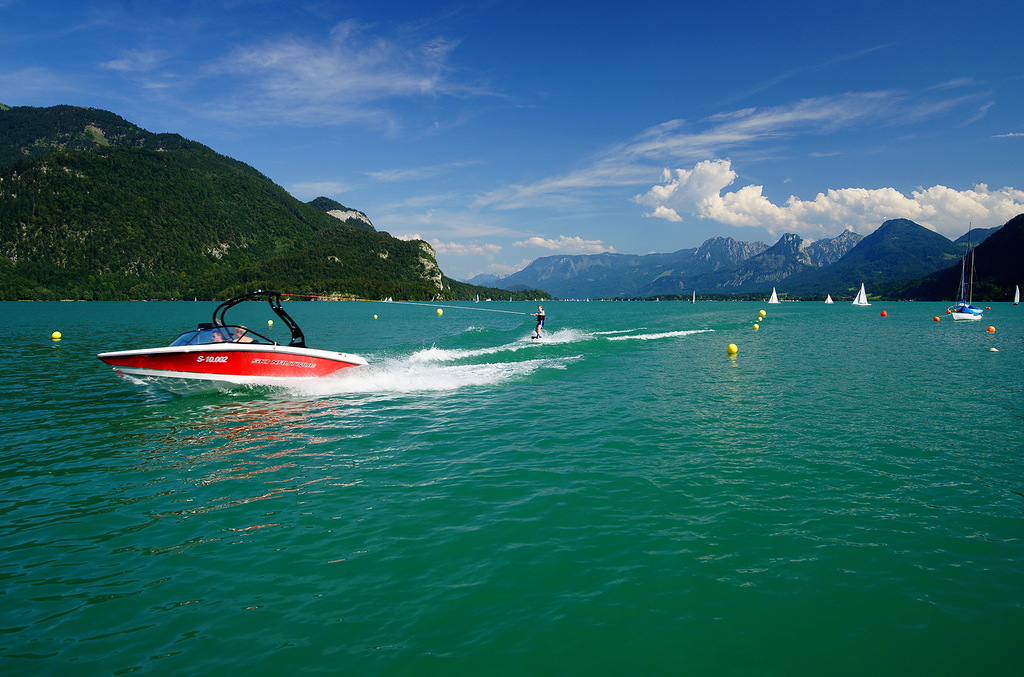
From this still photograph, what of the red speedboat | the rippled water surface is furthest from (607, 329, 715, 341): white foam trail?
the red speedboat

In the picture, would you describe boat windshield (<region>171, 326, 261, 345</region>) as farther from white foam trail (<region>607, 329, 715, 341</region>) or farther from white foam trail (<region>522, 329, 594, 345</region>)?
white foam trail (<region>607, 329, 715, 341</region>)

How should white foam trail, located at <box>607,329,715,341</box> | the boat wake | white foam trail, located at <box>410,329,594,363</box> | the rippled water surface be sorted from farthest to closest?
white foam trail, located at <box>607,329,715,341</box> → white foam trail, located at <box>410,329,594,363</box> → the boat wake → the rippled water surface

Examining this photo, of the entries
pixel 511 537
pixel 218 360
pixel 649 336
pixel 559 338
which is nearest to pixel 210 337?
→ pixel 218 360

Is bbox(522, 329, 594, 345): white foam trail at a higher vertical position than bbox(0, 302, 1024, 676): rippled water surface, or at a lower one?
higher

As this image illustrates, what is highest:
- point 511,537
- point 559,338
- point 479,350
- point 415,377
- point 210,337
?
point 210,337

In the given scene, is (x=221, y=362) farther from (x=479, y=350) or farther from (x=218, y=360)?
(x=479, y=350)

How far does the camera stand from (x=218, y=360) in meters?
19.0

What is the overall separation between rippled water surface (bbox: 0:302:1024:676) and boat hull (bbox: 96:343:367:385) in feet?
4.86

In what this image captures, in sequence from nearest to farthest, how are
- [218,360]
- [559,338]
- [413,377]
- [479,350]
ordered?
[218,360] < [413,377] < [479,350] < [559,338]

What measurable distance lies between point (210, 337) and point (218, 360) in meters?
0.98

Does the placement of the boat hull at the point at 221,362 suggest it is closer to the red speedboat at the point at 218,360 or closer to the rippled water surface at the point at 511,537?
the red speedboat at the point at 218,360

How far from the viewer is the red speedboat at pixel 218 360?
1872 cm

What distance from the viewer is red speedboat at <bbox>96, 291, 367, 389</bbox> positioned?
18.7m

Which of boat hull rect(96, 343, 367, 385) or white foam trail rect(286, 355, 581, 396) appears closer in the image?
boat hull rect(96, 343, 367, 385)
